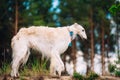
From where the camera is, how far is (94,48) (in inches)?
1850

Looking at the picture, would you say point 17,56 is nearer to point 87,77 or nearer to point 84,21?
point 87,77

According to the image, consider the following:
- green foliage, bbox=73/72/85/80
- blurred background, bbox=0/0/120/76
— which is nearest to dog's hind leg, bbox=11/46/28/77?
green foliage, bbox=73/72/85/80

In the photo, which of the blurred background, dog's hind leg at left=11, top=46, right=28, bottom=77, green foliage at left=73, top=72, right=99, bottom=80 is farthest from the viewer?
the blurred background

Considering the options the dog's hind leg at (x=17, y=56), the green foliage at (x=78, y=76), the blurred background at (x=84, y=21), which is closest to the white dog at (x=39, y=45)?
the dog's hind leg at (x=17, y=56)

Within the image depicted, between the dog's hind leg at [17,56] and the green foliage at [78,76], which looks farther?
the dog's hind leg at [17,56]

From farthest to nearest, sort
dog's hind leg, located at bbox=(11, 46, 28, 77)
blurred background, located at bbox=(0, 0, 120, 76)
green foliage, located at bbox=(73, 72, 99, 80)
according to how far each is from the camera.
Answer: blurred background, located at bbox=(0, 0, 120, 76) → dog's hind leg, located at bbox=(11, 46, 28, 77) → green foliage, located at bbox=(73, 72, 99, 80)

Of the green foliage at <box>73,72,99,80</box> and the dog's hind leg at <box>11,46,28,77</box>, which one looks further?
the dog's hind leg at <box>11,46,28,77</box>

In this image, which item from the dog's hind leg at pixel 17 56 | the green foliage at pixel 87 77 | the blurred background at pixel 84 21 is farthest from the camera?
the blurred background at pixel 84 21

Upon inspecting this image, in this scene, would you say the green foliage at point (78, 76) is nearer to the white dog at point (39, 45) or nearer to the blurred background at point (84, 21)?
the white dog at point (39, 45)

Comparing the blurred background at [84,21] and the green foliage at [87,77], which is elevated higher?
the blurred background at [84,21]

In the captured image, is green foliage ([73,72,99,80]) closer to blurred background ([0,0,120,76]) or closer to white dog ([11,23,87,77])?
white dog ([11,23,87,77])

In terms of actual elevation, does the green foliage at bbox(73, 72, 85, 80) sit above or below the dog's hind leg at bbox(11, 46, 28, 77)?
below

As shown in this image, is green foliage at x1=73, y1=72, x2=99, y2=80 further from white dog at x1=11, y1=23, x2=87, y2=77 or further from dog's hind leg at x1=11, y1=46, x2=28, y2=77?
dog's hind leg at x1=11, y1=46, x2=28, y2=77

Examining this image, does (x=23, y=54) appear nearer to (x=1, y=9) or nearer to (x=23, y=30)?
(x=23, y=30)
